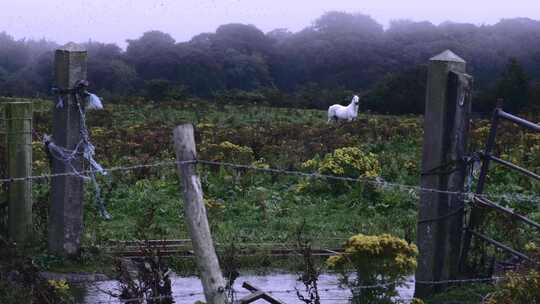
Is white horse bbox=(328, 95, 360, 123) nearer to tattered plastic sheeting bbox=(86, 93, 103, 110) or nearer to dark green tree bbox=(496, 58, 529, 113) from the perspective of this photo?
dark green tree bbox=(496, 58, 529, 113)

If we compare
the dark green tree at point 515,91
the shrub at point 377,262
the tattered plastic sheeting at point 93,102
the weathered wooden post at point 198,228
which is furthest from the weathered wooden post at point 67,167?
the dark green tree at point 515,91

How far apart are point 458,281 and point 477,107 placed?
2949cm

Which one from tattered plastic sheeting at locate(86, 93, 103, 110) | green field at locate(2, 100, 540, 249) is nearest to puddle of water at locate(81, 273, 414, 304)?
green field at locate(2, 100, 540, 249)

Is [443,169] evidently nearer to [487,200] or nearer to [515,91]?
[487,200]

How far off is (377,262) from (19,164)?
411 cm

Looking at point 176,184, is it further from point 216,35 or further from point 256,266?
point 216,35

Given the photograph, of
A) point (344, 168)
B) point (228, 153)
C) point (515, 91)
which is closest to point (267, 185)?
point (344, 168)

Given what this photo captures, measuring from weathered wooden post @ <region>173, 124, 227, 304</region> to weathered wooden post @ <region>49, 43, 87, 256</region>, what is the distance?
135 inches

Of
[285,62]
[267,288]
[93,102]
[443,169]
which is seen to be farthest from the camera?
[285,62]

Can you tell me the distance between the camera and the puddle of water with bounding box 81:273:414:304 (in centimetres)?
1001

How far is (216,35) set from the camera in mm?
66875

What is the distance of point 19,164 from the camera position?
1066cm

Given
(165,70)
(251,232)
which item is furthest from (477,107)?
(251,232)

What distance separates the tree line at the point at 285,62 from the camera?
44.2 m
